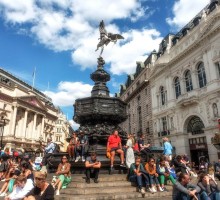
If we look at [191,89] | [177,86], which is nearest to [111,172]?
[191,89]

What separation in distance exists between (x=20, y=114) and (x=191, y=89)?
4823cm

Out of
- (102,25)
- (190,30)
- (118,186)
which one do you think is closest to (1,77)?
(190,30)

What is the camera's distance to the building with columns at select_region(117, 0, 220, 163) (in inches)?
1062

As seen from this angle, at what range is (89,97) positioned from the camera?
35.6 feet

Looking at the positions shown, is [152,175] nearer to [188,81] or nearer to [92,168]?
[92,168]

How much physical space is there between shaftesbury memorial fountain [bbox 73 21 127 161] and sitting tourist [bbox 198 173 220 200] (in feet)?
15.6

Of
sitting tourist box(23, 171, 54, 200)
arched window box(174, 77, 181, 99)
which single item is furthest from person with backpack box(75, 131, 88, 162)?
arched window box(174, 77, 181, 99)

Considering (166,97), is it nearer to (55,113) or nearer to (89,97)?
(89,97)

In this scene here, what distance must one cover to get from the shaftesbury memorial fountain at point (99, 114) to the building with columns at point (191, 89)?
64.5 ft

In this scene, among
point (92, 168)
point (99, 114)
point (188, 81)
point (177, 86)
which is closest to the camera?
point (92, 168)

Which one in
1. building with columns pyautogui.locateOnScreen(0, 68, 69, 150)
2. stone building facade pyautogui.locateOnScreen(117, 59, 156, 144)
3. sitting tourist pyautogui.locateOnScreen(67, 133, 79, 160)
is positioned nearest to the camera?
sitting tourist pyautogui.locateOnScreen(67, 133, 79, 160)

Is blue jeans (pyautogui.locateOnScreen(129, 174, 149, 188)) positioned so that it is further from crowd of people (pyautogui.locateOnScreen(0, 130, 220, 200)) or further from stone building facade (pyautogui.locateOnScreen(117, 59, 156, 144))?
stone building facade (pyautogui.locateOnScreen(117, 59, 156, 144))

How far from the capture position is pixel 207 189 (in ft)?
19.9

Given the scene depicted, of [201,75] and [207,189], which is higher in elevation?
[201,75]
